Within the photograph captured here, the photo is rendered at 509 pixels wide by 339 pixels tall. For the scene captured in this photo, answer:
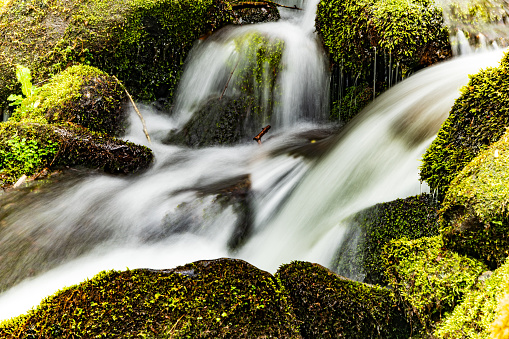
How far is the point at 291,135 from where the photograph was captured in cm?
586

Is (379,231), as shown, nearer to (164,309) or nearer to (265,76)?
(164,309)

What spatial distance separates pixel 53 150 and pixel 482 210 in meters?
4.32

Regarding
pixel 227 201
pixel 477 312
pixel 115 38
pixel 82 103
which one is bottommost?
pixel 227 201

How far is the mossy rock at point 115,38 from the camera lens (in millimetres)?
6289

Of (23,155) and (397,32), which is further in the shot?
(397,32)

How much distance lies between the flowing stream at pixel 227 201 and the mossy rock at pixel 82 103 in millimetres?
468

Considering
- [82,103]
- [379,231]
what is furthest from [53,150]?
[379,231]

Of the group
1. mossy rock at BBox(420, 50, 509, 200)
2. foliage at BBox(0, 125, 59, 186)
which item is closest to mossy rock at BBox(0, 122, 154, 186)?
foliage at BBox(0, 125, 59, 186)

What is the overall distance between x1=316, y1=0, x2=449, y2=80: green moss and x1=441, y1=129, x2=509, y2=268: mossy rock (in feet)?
10.5

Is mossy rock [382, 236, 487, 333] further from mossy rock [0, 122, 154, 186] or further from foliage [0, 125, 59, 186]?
foliage [0, 125, 59, 186]

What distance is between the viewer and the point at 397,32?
500cm

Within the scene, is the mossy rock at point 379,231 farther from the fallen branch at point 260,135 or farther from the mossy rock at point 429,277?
the fallen branch at point 260,135

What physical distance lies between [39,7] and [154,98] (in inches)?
108

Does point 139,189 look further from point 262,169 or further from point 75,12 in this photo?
point 75,12
